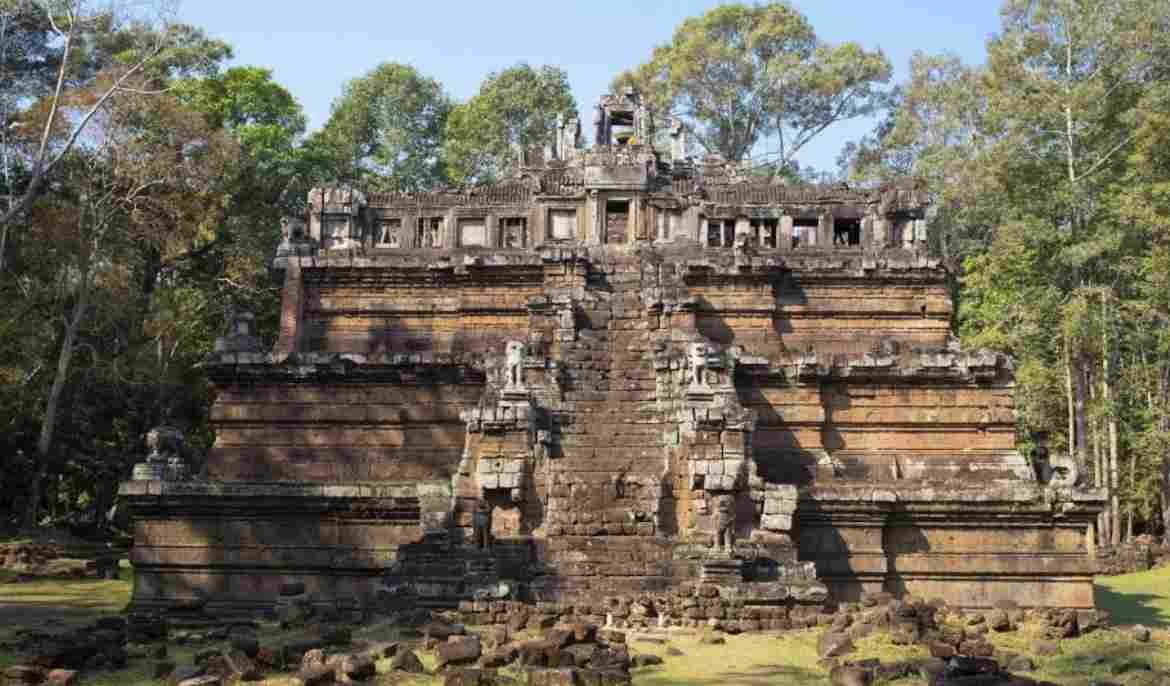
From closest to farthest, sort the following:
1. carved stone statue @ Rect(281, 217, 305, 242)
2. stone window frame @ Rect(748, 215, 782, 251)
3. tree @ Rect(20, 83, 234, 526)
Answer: carved stone statue @ Rect(281, 217, 305, 242), stone window frame @ Rect(748, 215, 782, 251), tree @ Rect(20, 83, 234, 526)

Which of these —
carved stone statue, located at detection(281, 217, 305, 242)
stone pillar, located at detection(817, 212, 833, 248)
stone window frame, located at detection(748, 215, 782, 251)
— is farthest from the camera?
stone window frame, located at detection(748, 215, 782, 251)

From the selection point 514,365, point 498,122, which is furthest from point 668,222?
point 498,122

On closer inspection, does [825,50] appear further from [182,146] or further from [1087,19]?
[182,146]

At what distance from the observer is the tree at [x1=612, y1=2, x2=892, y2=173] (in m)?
53.2

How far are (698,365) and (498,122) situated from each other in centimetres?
3556

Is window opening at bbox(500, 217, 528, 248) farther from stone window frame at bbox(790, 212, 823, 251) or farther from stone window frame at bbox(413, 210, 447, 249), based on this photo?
stone window frame at bbox(790, 212, 823, 251)

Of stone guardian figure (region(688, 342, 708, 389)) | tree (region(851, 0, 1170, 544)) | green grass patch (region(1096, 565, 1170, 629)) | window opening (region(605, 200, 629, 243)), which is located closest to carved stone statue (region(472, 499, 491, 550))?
stone guardian figure (region(688, 342, 708, 389))

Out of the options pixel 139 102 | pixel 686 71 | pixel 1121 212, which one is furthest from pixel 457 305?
pixel 686 71

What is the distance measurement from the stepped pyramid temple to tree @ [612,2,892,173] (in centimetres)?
2645

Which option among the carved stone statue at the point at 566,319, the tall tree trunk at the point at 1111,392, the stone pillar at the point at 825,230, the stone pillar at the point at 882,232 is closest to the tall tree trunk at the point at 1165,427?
the tall tree trunk at the point at 1111,392

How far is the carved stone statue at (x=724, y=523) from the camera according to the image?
18156 mm

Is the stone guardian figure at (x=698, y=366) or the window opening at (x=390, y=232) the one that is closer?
the stone guardian figure at (x=698, y=366)

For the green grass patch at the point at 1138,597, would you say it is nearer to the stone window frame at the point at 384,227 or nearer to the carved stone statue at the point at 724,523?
the carved stone statue at the point at 724,523

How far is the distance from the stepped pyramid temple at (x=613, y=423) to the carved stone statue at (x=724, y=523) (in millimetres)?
41
